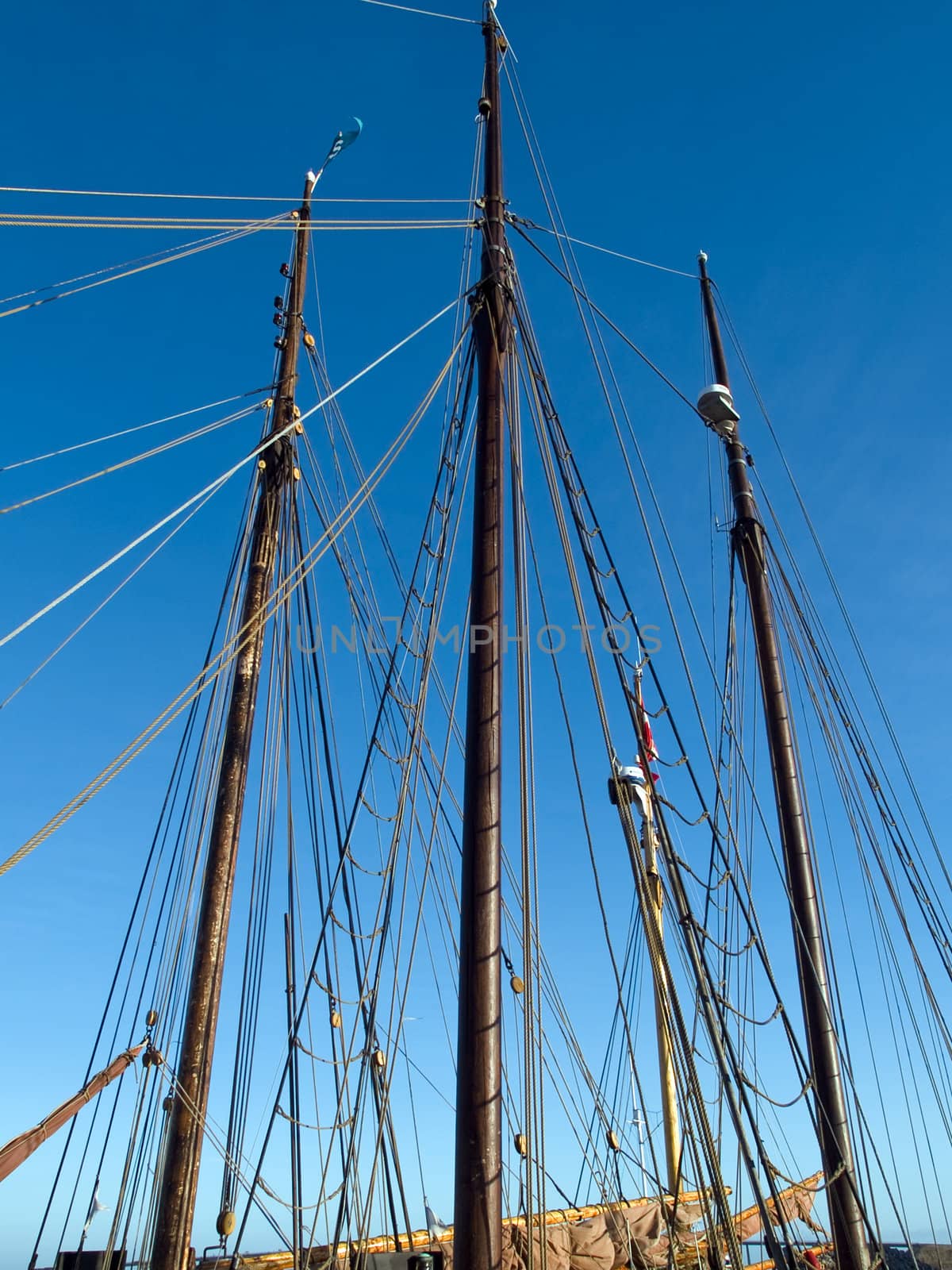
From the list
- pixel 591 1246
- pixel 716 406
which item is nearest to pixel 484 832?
pixel 591 1246

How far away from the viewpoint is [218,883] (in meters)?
12.6

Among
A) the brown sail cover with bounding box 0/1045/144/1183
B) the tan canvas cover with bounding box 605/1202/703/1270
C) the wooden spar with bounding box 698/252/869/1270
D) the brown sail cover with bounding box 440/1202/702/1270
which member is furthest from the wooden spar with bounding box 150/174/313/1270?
the wooden spar with bounding box 698/252/869/1270

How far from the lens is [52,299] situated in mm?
8141

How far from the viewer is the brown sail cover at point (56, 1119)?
11.0 meters

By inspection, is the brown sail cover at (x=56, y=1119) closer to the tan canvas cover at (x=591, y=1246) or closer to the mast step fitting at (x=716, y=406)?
the tan canvas cover at (x=591, y=1246)

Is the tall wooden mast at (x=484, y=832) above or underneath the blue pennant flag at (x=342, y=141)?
underneath

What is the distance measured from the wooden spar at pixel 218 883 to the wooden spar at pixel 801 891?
7.54 m

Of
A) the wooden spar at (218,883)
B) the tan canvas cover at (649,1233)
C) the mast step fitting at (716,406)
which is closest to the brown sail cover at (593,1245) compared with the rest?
the tan canvas cover at (649,1233)

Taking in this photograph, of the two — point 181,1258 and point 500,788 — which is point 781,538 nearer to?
point 500,788

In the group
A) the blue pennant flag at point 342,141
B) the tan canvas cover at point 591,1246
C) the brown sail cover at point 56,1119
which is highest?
the blue pennant flag at point 342,141

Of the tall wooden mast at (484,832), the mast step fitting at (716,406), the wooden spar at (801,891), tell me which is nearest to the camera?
the tall wooden mast at (484,832)

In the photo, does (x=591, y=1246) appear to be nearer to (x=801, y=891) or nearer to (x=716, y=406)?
(x=801, y=891)

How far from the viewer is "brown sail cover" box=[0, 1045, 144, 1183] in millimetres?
10961

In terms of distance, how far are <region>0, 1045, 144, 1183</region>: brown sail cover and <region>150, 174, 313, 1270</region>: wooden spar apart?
168cm
